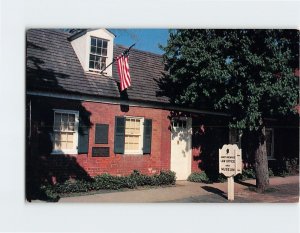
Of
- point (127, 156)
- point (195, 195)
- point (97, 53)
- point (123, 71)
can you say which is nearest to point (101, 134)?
point (127, 156)

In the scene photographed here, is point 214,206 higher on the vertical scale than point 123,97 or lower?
lower

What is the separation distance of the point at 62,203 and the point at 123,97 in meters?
4.39

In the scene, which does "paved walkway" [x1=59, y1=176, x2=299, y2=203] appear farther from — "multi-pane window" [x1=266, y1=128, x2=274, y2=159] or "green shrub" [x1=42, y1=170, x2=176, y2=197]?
"multi-pane window" [x1=266, y1=128, x2=274, y2=159]

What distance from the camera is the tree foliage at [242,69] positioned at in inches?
404

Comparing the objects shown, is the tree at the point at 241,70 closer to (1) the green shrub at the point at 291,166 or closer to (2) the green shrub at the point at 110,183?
(2) the green shrub at the point at 110,183

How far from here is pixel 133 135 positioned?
41.1 ft

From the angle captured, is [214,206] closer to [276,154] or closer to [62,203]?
[62,203]

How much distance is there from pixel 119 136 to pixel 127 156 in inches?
29.1

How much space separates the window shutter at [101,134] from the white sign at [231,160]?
3.77m

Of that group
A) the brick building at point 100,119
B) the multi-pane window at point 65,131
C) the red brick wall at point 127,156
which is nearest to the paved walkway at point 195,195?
the red brick wall at point 127,156

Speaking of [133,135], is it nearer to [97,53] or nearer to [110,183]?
[110,183]

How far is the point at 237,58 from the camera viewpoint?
10.6 meters

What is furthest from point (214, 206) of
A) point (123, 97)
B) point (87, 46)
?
point (87, 46)

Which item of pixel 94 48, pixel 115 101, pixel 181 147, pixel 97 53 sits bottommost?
pixel 181 147
